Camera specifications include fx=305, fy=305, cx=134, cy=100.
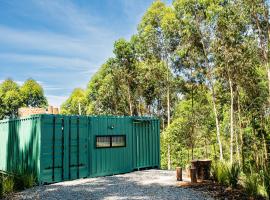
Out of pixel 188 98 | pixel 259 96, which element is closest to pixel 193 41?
pixel 259 96

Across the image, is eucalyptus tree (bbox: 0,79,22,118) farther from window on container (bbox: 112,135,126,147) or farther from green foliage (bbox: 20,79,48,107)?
window on container (bbox: 112,135,126,147)

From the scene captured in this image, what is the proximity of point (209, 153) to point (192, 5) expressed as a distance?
35.0 ft

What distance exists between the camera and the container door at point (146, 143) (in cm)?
1359

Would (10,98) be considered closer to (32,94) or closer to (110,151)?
(32,94)

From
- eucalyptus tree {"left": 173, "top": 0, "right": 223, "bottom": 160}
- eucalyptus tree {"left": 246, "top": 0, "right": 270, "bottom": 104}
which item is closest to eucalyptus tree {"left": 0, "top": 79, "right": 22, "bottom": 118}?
eucalyptus tree {"left": 173, "top": 0, "right": 223, "bottom": 160}

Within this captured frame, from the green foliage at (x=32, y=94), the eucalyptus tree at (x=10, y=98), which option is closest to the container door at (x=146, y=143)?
the eucalyptus tree at (x=10, y=98)

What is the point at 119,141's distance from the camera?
1291cm

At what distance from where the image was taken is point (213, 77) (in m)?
20.0

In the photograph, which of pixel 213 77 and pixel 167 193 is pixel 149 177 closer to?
pixel 167 193

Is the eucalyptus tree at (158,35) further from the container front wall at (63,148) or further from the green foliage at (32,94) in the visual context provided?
the green foliage at (32,94)

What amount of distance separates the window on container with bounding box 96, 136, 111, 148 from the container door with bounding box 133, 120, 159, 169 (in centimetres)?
146

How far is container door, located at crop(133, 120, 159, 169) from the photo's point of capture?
13.6 m

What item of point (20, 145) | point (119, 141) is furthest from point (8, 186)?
point (119, 141)

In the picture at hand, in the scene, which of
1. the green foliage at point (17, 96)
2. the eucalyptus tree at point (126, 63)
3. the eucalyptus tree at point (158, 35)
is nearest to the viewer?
the eucalyptus tree at point (158, 35)
